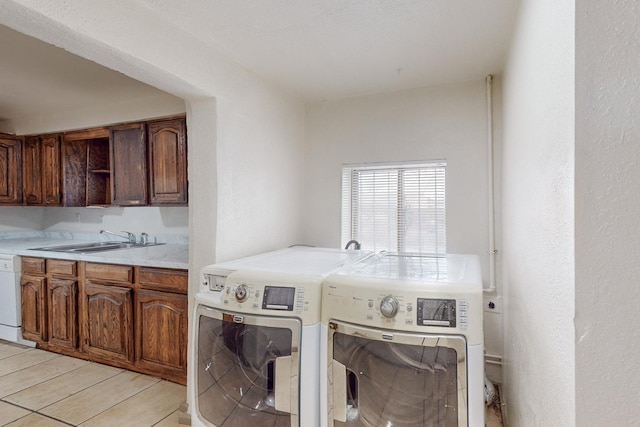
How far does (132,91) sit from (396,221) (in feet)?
8.26

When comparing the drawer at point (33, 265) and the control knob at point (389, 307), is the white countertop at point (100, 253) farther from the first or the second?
the control knob at point (389, 307)

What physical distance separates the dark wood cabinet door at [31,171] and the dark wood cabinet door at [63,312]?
50.9 inches

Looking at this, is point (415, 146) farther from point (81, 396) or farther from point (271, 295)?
point (81, 396)

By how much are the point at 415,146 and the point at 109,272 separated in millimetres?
2690

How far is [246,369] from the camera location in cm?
167

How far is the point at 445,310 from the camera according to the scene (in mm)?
1352

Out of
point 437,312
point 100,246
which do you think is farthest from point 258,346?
point 100,246

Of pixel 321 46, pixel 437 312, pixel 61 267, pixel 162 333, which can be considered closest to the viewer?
pixel 437 312

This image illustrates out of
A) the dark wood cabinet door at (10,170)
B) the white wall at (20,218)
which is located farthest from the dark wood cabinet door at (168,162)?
the white wall at (20,218)

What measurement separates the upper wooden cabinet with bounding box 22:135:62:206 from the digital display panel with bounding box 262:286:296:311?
10.8ft

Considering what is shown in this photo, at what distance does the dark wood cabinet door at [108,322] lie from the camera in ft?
→ 8.73
